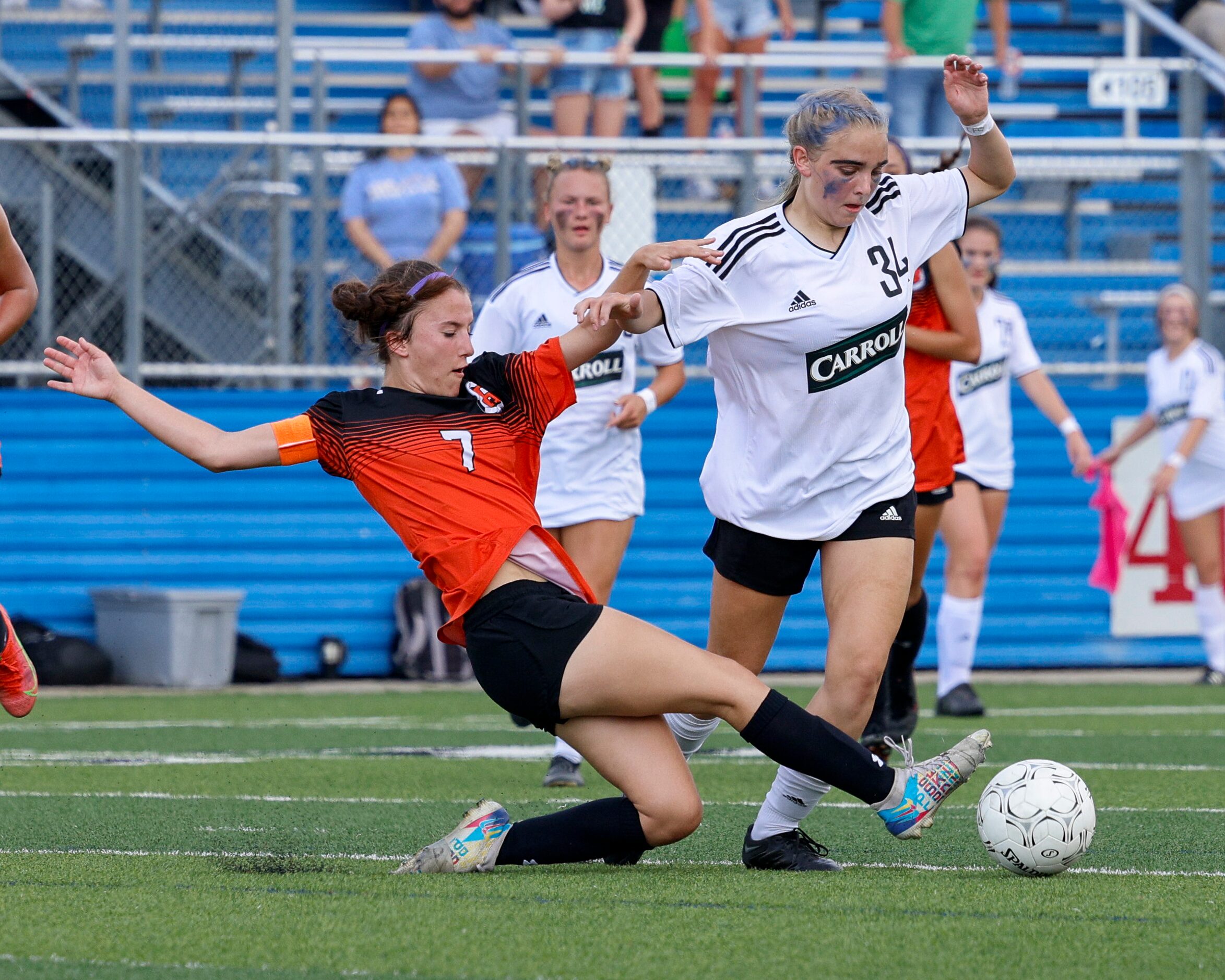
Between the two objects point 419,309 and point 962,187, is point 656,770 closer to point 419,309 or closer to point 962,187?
point 419,309

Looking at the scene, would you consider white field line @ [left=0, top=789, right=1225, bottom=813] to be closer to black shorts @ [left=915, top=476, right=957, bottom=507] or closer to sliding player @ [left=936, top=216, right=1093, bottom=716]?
black shorts @ [left=915, top=476, right=957, bottom=507]

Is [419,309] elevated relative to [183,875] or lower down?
elevated

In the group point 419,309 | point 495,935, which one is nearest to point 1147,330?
point 419,309

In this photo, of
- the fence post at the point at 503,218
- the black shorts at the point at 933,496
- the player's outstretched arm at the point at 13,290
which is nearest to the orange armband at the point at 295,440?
the player's outstretched arm at the point at 13,290

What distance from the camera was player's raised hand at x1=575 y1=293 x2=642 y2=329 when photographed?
4.64 meters

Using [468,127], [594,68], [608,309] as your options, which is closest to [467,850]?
[608,309]

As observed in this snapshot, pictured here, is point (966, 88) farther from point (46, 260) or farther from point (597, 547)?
point (46, 260)

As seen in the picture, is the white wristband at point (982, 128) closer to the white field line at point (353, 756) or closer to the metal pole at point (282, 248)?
the white field line at point (353, 756)

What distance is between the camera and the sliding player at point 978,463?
899 cm

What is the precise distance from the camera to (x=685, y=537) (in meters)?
12.1

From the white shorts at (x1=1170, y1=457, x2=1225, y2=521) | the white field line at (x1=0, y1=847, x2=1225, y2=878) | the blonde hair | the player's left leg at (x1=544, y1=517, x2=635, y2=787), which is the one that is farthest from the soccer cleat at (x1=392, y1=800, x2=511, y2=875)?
the white shorts at (x1=1170, y1=457, x2=1225, y2=521)

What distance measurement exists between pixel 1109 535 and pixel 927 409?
541 cm

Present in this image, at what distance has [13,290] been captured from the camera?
5715mm

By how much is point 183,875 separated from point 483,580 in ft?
3.49
